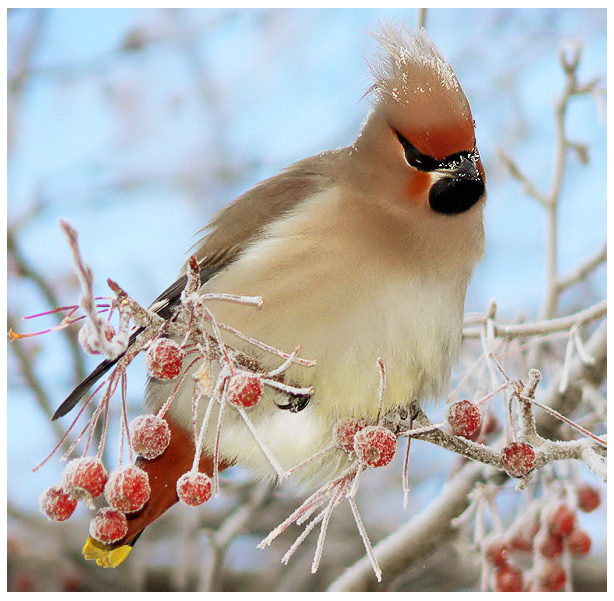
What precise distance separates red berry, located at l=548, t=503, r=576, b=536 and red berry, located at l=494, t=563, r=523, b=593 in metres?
0.15

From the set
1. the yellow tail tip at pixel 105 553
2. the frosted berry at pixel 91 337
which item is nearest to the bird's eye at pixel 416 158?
the frosted berry at pixel 91 337

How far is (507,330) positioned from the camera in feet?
6.08

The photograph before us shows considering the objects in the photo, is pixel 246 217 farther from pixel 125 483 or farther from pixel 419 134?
pixel 125 483

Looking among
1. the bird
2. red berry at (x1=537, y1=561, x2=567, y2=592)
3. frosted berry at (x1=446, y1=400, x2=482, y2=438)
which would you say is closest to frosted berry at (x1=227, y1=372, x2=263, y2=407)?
the bird

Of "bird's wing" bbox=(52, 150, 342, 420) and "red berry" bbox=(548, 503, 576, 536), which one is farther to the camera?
"red berry" bbox=(548, 503, 576, 536)

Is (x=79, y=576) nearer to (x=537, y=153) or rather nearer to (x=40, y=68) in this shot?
(x=40, y=68)

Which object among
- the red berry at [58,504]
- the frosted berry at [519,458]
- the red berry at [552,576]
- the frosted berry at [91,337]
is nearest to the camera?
the frosted berry at [91,337]

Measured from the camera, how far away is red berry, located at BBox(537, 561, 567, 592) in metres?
1.88

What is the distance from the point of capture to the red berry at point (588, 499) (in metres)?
2.00

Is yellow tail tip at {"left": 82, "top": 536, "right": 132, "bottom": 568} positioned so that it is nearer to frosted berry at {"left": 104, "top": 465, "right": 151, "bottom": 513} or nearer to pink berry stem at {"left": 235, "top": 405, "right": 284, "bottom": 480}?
frosted berry at {"left": 104, "top": 465, "right": 151, "bottom": 513}

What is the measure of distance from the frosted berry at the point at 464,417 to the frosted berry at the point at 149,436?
0.57 m

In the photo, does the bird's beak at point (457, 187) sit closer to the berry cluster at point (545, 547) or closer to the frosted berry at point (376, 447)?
the frosted berry at point (376, 447)

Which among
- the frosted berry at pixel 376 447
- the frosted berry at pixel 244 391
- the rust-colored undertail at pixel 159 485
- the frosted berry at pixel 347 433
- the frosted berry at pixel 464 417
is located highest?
the frosted berry at pixel 244 391

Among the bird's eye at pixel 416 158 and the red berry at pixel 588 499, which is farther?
the red berry at pixel 588 499
